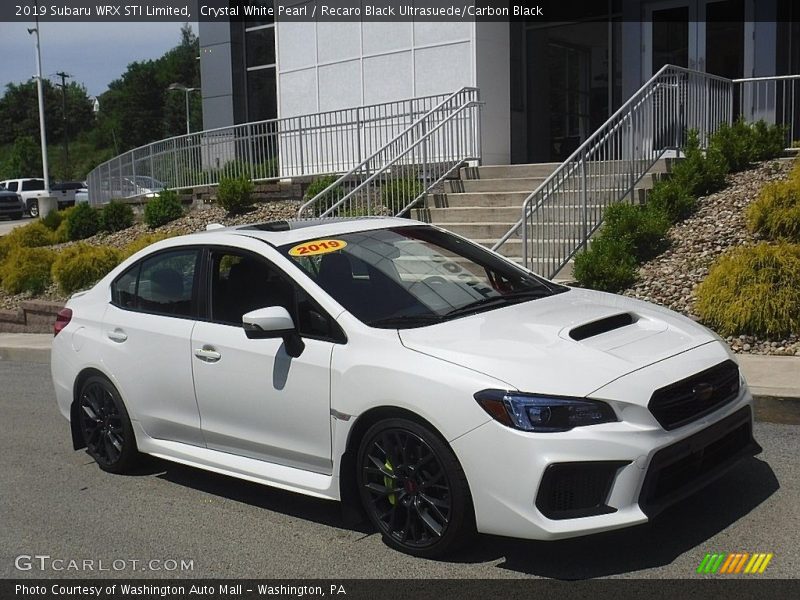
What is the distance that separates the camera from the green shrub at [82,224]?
20.1 m

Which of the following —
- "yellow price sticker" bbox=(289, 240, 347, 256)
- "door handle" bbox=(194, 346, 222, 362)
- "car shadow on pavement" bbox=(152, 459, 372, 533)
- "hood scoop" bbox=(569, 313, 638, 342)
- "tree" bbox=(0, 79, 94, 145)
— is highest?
"tree" bbox=(0, 79, 94, 145)

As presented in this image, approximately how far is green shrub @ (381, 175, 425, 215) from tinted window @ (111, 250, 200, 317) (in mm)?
7905

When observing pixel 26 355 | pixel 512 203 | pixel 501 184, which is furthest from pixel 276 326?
pixel 501 184

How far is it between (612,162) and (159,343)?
748 centimetres

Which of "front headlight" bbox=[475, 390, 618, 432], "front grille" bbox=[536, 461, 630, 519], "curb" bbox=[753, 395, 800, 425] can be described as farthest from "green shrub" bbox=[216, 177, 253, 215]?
"front grille" bbox=[536, 461, 630, 519]

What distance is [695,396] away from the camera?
441 centimetres

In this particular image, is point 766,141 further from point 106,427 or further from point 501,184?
point 106,427

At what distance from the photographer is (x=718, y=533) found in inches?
181

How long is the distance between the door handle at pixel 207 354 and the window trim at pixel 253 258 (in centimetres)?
17

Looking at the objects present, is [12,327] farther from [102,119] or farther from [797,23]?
[102,119]

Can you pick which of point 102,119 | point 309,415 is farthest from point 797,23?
point 102,119

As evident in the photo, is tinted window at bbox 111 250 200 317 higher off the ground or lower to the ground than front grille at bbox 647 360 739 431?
higher

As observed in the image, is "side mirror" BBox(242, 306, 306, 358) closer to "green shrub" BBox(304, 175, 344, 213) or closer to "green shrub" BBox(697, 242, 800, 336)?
"green shrub" BBox(697, 242, 800, 336)

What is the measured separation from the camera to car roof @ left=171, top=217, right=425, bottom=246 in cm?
562
